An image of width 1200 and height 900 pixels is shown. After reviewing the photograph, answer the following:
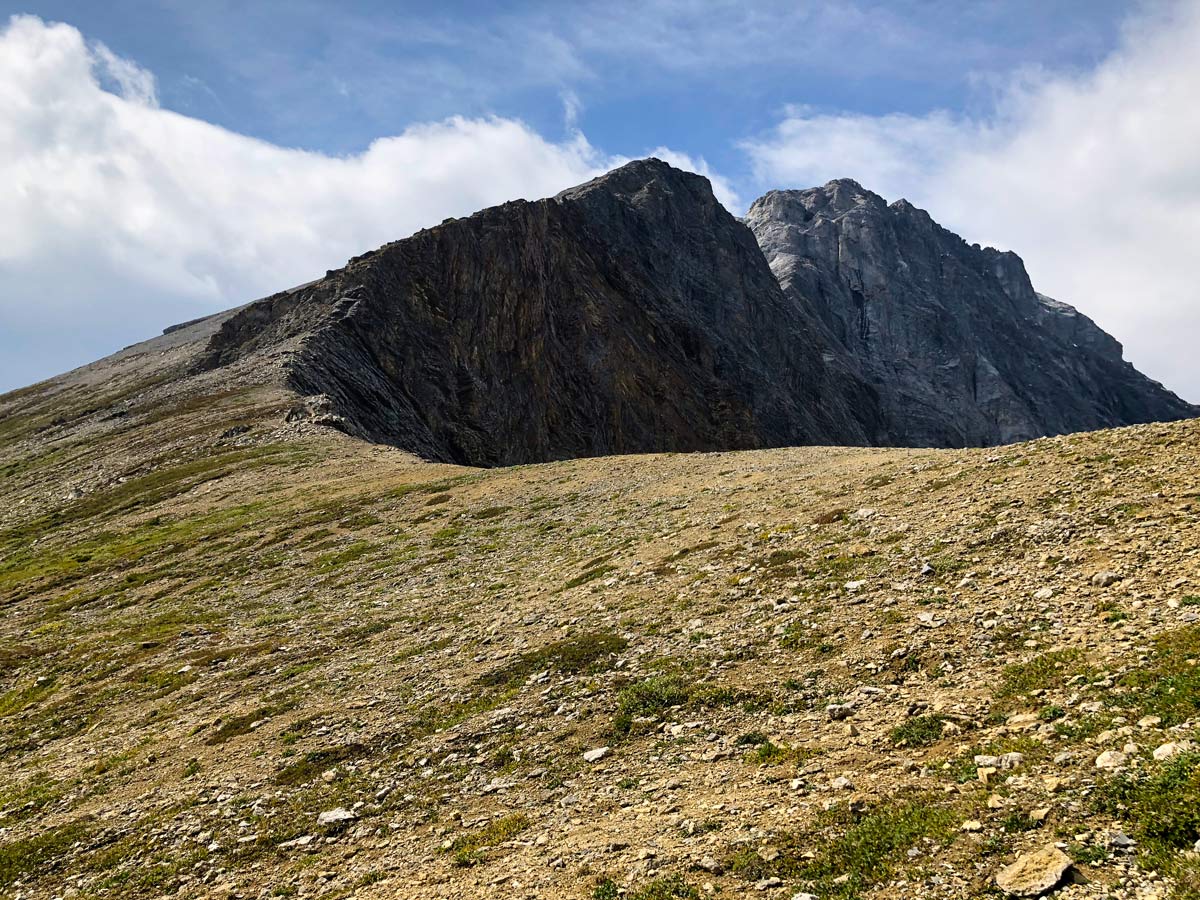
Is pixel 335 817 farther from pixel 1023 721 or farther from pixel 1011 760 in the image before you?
pixel 1023 721

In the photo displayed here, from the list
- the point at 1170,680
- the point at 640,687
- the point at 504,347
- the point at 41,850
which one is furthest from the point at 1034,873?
the point at 504,347

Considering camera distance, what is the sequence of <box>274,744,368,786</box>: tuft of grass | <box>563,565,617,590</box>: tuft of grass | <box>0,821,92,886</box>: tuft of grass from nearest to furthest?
<box>0,821,92,886</box>: tuft of grass, <box>274,744,368,786</box>: tuft of grass, <box>563,565,617,590</box>: tuft of grass

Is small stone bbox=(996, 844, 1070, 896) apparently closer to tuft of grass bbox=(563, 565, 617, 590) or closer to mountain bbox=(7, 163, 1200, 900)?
mountain bbox=(7, 163, 1200, 900)

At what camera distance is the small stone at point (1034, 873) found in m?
8.16

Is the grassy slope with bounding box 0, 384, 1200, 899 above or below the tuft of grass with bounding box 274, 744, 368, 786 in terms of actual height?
above

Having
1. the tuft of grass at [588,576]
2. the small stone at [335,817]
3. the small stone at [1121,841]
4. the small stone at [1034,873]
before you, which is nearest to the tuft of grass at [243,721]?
the small stone at [335,817]

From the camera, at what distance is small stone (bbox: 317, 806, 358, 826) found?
14.7 m

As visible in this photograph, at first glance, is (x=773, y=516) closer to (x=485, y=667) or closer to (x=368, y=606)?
(x=485, y=667)

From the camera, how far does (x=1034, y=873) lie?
838cm

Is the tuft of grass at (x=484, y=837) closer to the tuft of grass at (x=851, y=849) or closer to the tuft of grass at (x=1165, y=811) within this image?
the tuft of grass at (x=851, y=849)

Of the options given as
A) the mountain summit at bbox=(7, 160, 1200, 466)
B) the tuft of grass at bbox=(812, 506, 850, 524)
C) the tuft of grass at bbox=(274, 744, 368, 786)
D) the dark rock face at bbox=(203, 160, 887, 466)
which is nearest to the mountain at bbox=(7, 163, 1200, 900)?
the tuft of grass at bbox=(274, 744, 368, 786)

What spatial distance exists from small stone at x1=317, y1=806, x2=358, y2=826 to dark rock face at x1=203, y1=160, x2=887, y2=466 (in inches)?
2804

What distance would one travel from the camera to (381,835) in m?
13.9

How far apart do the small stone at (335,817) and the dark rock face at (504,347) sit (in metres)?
71.2
